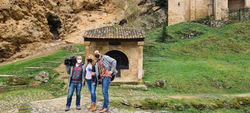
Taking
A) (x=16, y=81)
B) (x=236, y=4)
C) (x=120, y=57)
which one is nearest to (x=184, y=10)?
(x=236, y=4)

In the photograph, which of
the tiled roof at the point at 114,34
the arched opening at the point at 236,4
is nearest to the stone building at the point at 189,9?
the arched opening at the point at 236,4

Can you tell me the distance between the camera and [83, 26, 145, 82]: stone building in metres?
12.4

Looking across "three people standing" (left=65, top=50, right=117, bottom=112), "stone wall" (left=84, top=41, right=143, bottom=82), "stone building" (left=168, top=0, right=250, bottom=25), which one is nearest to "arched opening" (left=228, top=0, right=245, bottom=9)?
"stone building" (left=168, top=0, right=250, bottom=25)

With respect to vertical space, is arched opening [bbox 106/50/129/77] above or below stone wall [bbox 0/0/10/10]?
below

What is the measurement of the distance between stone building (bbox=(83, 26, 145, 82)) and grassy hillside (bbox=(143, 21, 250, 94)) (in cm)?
120

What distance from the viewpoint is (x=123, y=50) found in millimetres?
12625

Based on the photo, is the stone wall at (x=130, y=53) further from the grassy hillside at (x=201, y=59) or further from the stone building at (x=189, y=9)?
the stone building at (x=189, y=9)

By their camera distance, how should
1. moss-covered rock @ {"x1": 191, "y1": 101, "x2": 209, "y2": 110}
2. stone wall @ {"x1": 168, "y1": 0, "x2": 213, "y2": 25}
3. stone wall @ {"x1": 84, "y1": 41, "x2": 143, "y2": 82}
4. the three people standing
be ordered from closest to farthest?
the three people standing, moss-covered rock @ {"x1": 191, "y1": 101, "x2": 209, "y2": 110}, stone wall @ {"x1": 84, "y1": 41, "x2": 143, "y2": 82}, stone wall @ {"x1": 168, "y1": 0, "x2": 213, "y2": 25}

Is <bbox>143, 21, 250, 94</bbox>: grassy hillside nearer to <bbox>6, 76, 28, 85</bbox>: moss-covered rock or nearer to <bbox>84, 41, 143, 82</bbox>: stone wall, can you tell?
<bbox>84, 41, 143, 82</bbox>: stone wall

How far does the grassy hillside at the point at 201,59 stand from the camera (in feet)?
38.0

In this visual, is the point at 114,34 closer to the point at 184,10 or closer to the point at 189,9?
the point at 184,10

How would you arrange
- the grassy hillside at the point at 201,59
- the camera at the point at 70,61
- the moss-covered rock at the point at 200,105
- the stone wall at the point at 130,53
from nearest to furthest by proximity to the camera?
the camera at the point at 70,61
the moss-covered rock at the point at 200,105
the grassy hillside at the point at 201,59
the stone wall at the point at 130,53

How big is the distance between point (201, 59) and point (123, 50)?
10032mm

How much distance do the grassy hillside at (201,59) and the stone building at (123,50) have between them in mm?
1199
